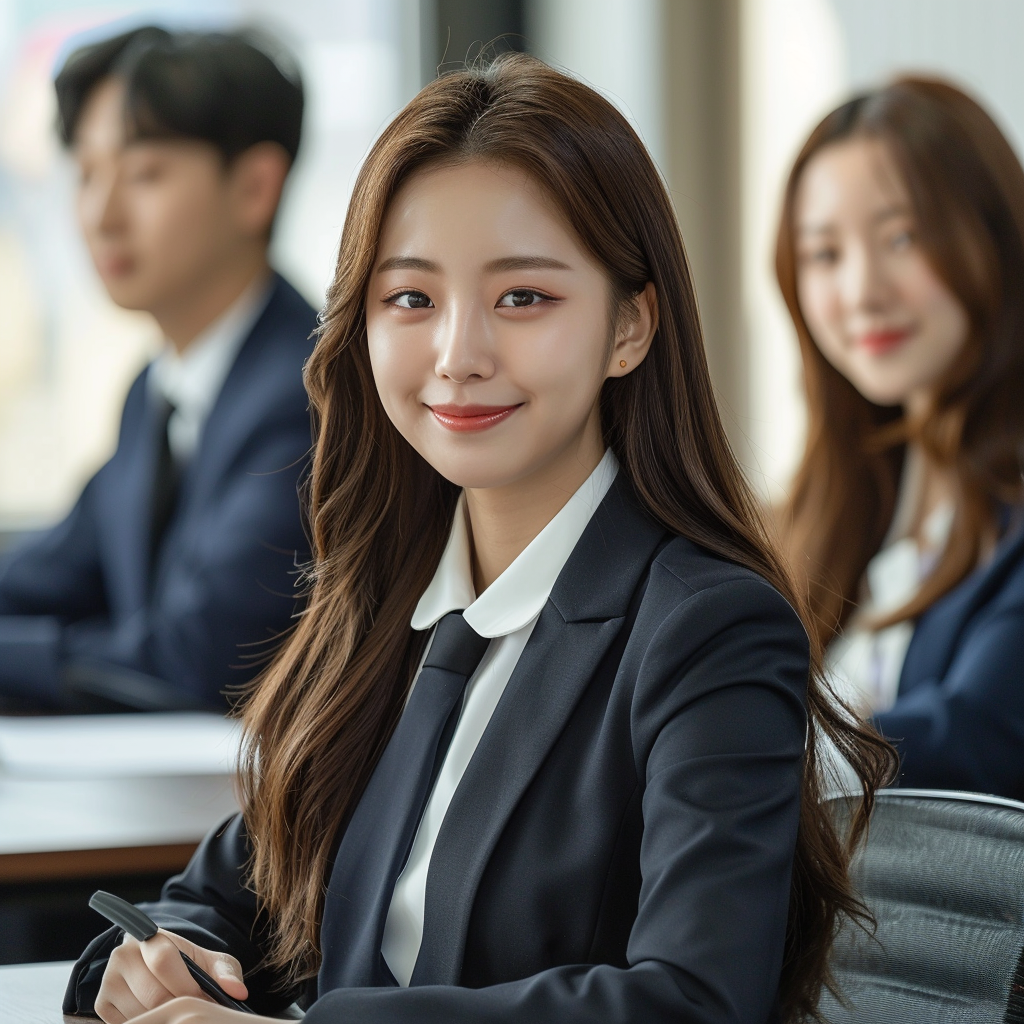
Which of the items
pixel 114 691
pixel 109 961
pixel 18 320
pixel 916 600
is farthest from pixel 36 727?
pixel 18 320

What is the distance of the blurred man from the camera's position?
7.95ft

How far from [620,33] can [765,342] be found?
0.93 meters

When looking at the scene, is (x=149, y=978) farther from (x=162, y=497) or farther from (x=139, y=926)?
(x=162, y=497)

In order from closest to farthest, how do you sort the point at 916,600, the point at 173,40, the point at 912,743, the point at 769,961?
the point at 769,961
the point at 912,743
the point at 916,600
the point at 173,40

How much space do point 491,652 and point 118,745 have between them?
109cm

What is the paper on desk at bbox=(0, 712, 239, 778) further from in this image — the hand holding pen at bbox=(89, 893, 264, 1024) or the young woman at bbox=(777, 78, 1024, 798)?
the young woman at bbox=(777, 78, 1024, 798)

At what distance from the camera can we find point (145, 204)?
2564 millimetres

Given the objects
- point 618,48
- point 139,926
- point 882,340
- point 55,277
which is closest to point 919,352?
point 882,340

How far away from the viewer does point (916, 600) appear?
2121 mm

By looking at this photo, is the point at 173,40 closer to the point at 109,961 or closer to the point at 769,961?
the point at 109,961

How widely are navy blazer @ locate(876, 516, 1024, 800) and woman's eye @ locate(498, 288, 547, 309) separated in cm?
104

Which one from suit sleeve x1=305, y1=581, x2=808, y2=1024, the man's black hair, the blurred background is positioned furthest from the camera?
the blurred background

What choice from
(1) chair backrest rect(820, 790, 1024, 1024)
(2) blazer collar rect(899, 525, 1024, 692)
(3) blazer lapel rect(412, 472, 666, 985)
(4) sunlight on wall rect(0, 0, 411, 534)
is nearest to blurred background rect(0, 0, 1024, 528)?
(4) sunlight on wall rect(0, 0, 411, 534)

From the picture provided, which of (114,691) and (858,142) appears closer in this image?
(858,142)
